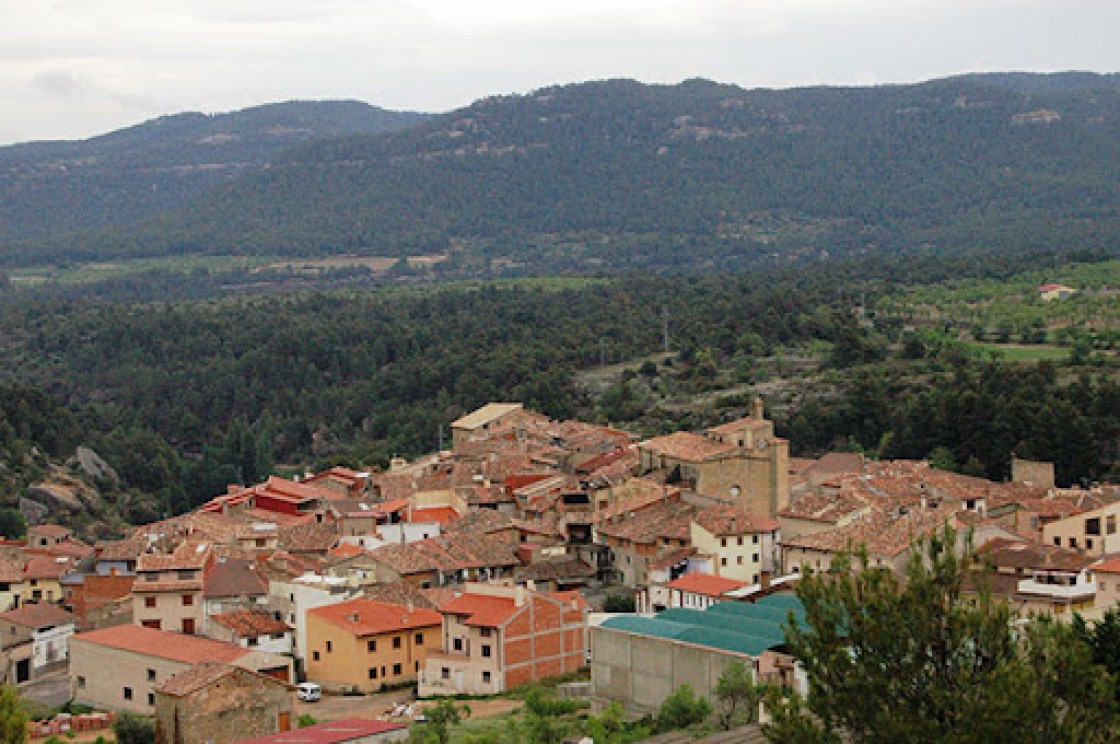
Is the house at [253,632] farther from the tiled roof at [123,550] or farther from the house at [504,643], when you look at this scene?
the tiled roof at [123,550]

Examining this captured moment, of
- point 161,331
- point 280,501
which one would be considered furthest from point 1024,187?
point 280,501

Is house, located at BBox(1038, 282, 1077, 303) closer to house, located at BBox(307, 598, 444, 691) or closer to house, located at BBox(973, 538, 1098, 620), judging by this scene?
house, located at BBox(973, 538, 1098, 620)

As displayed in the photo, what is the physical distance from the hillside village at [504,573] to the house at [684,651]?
0.05 meters

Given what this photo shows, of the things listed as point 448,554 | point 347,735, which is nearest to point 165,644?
point 347,735

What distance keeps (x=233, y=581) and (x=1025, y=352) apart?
141 feet

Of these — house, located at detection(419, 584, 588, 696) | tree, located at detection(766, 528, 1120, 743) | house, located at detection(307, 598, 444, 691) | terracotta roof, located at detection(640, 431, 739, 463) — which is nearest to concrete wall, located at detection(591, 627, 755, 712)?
house, located at detection(419, 584, 588, 696)

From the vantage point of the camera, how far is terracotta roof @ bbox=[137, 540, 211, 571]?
133 feet

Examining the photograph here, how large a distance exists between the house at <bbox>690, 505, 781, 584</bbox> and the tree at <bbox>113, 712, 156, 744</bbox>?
14.0m

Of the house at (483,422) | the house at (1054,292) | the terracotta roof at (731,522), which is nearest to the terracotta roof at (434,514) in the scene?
the terracotta roof at (731,522)

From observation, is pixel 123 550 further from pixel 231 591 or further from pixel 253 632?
pixel 253 632

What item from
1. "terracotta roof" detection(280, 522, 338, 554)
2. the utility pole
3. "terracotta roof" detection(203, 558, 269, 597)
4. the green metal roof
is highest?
the green metal roof

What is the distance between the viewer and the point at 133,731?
31094 mm

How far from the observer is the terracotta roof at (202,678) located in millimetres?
31078

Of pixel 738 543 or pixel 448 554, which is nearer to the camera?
pixel 738 543
